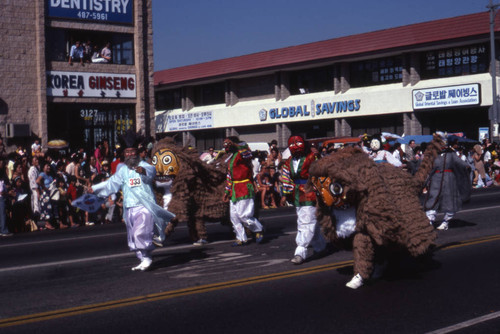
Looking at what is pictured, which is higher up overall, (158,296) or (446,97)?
(446,97)

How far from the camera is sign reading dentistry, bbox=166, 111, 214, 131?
157ft

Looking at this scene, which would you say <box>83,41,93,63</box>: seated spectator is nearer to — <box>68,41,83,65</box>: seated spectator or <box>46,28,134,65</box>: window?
<box>46,28,134,65</box>: window

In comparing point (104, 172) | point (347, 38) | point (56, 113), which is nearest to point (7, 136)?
point (56, 113)

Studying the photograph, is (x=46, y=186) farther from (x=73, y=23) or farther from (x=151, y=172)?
(x=73, y=23)

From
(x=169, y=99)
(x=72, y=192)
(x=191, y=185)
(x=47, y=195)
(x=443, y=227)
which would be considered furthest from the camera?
(x=169, y=99)

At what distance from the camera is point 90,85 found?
27.8 metres

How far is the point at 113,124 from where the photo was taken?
29.1 metres

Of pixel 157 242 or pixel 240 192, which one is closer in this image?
pixel 240 192

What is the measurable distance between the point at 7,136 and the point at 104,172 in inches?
349

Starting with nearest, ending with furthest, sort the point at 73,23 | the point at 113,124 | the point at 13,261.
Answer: the point at 13,261
the point at 73,23
the point at 113,124

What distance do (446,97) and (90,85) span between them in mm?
16717

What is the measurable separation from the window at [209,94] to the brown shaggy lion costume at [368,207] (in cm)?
3949

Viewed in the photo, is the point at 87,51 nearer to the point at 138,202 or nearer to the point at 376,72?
the point at 376,72

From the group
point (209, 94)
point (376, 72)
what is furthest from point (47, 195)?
point (209, 94)
